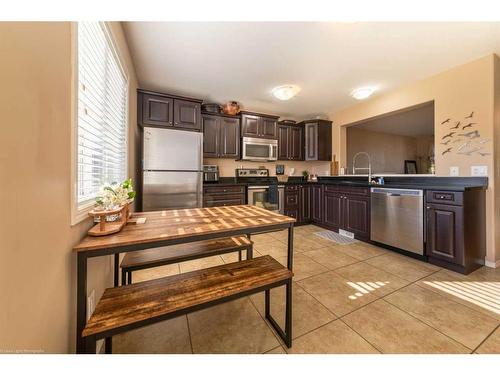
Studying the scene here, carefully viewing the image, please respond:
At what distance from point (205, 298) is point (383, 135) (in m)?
7.85

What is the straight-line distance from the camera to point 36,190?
65 centimetres

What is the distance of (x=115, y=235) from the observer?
99cm

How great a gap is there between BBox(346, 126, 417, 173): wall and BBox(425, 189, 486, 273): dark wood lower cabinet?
140 inches

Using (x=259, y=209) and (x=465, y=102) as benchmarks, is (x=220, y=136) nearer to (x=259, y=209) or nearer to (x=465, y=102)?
(x=259, y=209)

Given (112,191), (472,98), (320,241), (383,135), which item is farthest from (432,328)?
(383,135)

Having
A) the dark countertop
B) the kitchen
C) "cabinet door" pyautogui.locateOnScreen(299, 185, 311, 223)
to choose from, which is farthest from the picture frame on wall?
"cabinet door" pyautogui.locateOnScreen(299, 185, 311, 223)

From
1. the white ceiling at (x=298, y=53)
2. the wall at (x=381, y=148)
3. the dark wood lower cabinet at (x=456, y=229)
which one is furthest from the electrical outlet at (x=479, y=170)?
the wall at (x=381, y=148)

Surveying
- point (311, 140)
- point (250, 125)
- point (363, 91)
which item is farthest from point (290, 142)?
point (363, 91)

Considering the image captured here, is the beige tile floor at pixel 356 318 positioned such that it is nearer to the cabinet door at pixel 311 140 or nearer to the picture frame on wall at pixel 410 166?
the cabinet door at pixel 311 140

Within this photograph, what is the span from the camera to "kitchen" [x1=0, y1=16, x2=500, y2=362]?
87cm

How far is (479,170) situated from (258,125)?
3.27 m

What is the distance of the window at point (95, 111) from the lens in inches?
40.3

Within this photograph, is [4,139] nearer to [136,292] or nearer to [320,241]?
[136,292]

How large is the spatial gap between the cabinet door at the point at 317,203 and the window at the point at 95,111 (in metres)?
3.52
